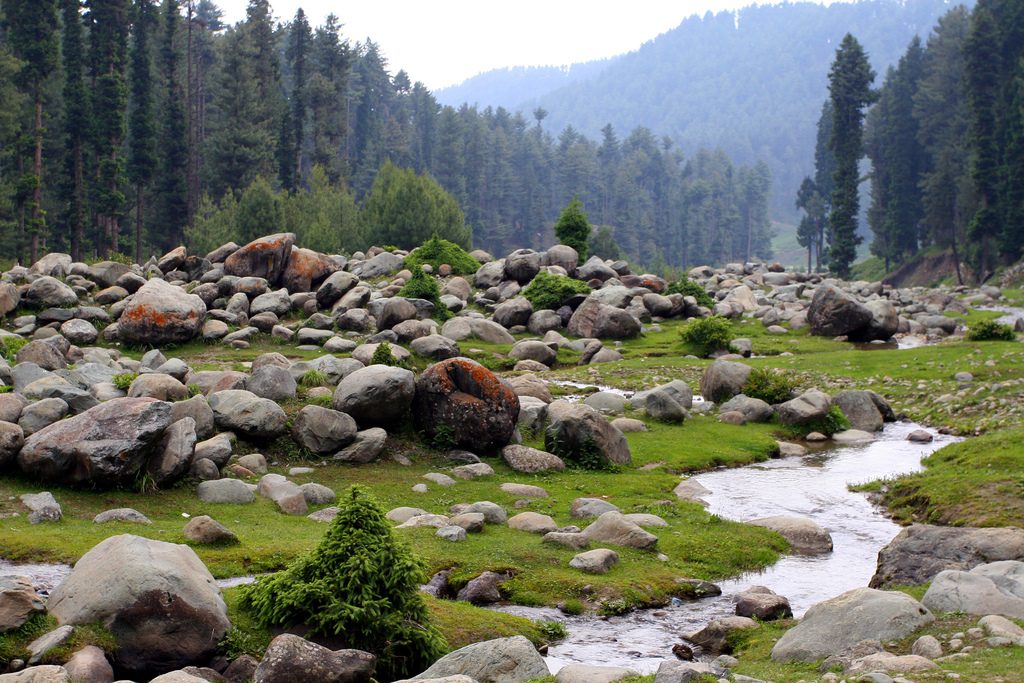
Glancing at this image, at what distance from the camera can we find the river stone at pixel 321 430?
21.1m

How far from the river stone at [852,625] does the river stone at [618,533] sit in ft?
15.6

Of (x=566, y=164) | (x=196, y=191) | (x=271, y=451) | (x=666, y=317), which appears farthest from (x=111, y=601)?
(x=566, y=164)

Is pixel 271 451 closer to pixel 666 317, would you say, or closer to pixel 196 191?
pixel 666 317

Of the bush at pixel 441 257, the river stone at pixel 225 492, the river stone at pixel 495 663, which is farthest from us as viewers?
the bush at pixel 441 257

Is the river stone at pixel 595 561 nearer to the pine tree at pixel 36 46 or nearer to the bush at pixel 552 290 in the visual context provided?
the bush at pixel 552 290

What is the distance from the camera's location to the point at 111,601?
10.6 metres

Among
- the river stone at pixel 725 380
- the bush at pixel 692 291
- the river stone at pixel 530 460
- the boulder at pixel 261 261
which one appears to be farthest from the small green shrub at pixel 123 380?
the bush at pixel 692 291

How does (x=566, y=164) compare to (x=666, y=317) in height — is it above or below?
above

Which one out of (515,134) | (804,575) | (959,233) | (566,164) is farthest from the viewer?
(515,134)

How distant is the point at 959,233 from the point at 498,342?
75.4 meters

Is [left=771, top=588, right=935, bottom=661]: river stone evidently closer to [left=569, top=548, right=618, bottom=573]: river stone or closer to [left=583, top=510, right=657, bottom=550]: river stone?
[left=569, top=548, right=618, bottom=573]: river stone

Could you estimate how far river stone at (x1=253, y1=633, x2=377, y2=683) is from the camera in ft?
32.3

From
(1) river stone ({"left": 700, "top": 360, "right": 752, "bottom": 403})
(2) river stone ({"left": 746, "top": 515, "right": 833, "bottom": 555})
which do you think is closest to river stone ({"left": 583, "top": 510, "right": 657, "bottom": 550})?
(2) river stone ({"left": 746, "top": 515, "right": 833, "bottom": 555})

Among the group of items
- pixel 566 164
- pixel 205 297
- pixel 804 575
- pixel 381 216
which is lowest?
pixel 804 575
